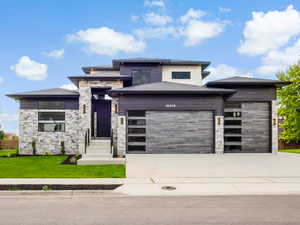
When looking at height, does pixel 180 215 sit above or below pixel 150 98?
below

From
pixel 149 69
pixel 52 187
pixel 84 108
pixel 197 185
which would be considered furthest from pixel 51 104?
pixel 197 185

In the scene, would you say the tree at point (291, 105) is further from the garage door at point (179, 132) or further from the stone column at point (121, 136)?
the stone column at point (121, 136)

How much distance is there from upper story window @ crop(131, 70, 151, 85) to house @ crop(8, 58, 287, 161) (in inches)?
95.5

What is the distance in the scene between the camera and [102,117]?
69.3 ft

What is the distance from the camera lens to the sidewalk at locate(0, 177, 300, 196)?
727cm

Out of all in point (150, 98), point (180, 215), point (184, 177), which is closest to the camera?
point (180, 215)

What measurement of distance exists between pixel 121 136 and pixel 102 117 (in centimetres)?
571

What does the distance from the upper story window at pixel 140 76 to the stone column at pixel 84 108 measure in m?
4.97

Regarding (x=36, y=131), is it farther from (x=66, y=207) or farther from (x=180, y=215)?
(x=180, y=215)

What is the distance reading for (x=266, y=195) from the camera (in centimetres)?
708

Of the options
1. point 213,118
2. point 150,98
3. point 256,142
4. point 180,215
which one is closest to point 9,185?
point 180,215

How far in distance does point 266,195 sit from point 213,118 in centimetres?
1003

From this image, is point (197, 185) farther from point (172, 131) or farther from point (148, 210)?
point (172, 131)

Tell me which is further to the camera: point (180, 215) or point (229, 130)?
point (229, 130)
